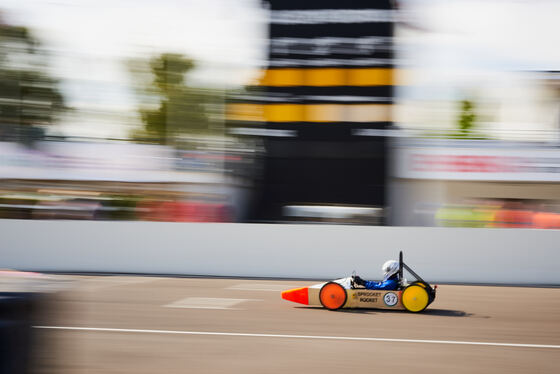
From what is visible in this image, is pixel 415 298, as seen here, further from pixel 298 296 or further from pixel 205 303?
pixel 205 303

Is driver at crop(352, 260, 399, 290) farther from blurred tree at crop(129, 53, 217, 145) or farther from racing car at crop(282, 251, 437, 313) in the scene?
blurred tree at crop(129, 53, 217, 145)

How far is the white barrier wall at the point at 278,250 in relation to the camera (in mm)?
12484

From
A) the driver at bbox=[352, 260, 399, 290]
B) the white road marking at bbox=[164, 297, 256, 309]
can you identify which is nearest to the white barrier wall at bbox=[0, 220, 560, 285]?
the white road marking at bbox=[164, 297, 256, 309]

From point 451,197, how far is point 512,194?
1278mm

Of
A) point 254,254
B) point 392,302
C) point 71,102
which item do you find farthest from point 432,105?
point 71,102

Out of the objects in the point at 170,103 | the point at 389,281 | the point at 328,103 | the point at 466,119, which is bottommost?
the point at 389,281

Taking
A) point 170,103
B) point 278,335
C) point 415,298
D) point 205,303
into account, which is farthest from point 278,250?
point 278,335

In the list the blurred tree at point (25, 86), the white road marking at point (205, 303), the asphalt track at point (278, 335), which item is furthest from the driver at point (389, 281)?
the blurred tree at point (25, 86)

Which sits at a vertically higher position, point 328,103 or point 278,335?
point 328,103

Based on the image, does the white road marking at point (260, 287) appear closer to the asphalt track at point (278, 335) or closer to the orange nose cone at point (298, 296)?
the asphalt track at point (278, 335)

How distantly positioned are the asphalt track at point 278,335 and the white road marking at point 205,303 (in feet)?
0.05

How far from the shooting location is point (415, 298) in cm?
854

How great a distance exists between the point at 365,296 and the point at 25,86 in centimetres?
1177

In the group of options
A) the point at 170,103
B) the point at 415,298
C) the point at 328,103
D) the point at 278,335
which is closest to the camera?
the point at 278,335
